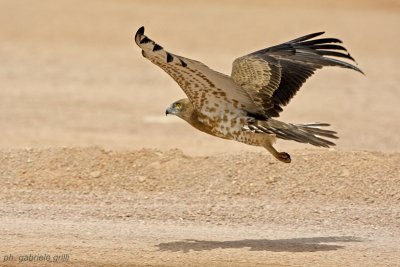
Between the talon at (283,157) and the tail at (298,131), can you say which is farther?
the talon at (283,157)

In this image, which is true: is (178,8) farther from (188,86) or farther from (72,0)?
(188,86)

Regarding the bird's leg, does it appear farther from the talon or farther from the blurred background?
the blurred background

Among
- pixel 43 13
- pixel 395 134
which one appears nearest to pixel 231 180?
pixel 395 134

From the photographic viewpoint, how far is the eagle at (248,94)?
8861mm

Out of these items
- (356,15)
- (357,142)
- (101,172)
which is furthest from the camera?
(356,15)

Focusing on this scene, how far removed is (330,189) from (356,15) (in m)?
21.3

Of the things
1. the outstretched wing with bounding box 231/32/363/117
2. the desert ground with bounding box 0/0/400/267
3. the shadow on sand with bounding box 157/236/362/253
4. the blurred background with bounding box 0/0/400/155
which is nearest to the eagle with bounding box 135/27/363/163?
the outstretched wing with bounding box 231/32/363/117

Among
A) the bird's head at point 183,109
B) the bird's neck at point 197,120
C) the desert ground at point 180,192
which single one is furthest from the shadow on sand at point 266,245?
the bird's head at point 183,109

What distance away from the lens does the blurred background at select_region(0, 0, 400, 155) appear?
17188mm

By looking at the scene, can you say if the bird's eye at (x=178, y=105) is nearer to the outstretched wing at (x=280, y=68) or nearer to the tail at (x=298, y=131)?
the outstretched wing at (x=280, y=68)

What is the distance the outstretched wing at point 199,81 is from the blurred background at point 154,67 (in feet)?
17.7

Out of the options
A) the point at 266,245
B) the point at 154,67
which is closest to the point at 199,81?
the point at 266,245

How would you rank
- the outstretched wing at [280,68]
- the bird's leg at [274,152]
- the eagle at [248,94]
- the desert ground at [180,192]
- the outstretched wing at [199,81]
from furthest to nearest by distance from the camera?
1. the outstretched wing at [280,68]
2. the bird's leg at [274,152]
3. the desert ground at [180,192]
4. the eagle at [248,94]
5. the outstretched wing at [199,81]

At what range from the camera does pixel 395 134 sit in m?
17.7
